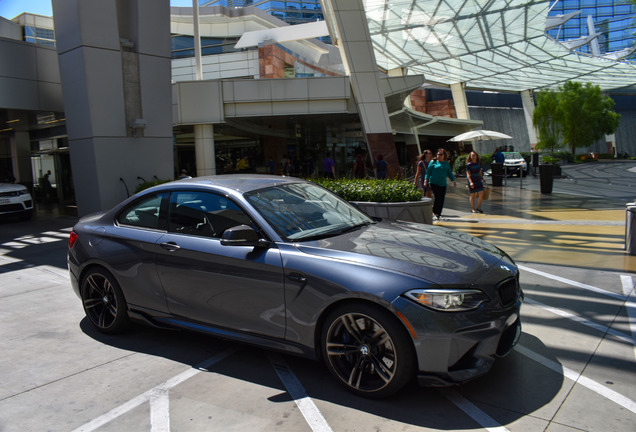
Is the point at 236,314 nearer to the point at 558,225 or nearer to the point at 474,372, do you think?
the point at 474,372

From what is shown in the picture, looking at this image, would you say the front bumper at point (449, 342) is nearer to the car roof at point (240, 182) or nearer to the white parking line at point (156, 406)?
the white parking line at point (156, 406)

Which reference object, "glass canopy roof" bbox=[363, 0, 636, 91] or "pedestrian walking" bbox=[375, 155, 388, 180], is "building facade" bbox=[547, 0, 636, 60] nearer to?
"glass canopy roof" bbox=[363, 0, 636, 91]

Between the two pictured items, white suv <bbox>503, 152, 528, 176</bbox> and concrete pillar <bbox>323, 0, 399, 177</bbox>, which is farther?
white suv <bbox>503, 152, 528, 176</bbox>

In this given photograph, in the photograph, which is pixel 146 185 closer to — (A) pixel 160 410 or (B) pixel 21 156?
(A) pixel 160 410

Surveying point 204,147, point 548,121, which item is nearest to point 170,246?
point 204,147

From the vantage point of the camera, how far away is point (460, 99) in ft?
194

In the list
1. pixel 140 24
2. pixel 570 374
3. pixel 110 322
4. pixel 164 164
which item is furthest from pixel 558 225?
pixel 140 24

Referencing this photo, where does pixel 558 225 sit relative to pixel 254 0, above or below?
below

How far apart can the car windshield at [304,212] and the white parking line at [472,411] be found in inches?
61.4

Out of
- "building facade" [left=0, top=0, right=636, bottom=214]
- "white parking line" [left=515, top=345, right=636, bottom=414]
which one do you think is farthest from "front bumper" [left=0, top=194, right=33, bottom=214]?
"white parking line" [left=515, top=345, right=636, bottom=414]

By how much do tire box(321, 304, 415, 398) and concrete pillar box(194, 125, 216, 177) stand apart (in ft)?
74.7

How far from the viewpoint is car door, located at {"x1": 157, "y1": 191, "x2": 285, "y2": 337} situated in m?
3.85

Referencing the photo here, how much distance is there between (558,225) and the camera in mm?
11164

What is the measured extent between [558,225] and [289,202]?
29.0 ft
